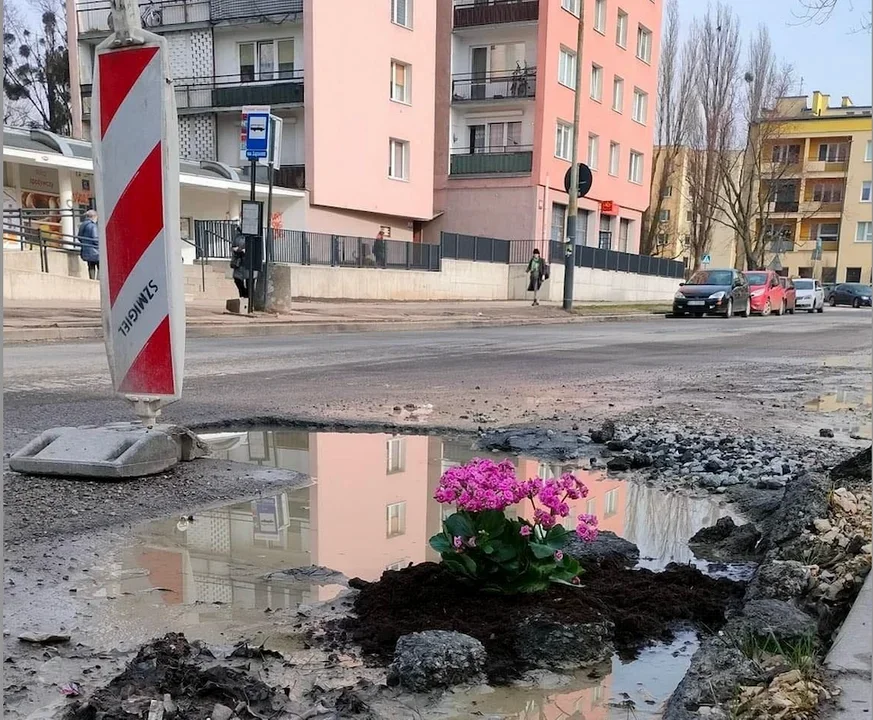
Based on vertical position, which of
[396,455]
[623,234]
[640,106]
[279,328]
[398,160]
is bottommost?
[279,328]

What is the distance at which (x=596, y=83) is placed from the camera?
37.6 m

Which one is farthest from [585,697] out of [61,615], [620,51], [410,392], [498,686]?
[620,51]

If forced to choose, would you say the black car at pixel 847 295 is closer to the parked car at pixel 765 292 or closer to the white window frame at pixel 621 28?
the parked car at pixel 765 292

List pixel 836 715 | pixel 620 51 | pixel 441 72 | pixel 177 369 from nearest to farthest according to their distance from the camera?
pixel 836 715
pixel 177 369
pixel 441 72
pixel 620 51

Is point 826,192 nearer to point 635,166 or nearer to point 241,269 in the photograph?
point 635,166

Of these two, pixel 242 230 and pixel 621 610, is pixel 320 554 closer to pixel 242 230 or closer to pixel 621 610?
pixel 621 610

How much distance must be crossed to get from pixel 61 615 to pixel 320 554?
1136mm

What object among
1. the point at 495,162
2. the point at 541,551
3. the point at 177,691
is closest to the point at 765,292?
the point at 495,162

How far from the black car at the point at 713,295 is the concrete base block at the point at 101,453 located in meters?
24.5

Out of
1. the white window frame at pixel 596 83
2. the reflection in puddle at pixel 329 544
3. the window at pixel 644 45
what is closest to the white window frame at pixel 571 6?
the white window frame at pixel 596 83

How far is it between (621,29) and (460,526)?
4151cm

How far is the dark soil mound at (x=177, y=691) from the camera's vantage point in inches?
82.7

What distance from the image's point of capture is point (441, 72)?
1377 inches

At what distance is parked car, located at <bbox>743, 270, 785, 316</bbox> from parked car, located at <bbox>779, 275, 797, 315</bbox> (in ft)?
1.92
